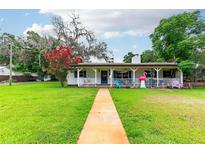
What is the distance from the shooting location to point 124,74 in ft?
88.7

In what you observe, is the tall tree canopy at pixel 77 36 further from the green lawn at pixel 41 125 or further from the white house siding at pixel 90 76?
the green lawn at pixel 41 125

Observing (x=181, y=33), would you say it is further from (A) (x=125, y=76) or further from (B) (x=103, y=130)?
(B) (x=103, y=130)

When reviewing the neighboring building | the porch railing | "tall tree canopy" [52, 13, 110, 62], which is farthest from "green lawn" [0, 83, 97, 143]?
the neighboring building

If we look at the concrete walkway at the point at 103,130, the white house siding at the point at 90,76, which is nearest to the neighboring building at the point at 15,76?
the white house siding at the point at 90,76

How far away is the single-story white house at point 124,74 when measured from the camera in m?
A: 24.7

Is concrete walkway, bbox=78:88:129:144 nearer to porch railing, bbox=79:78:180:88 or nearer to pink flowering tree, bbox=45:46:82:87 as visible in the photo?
pink flowering tree, bbox=45:46:82:87

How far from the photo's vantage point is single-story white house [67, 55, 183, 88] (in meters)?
24.7

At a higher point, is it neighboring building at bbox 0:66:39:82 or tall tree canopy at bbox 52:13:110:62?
tall tree canopy at bbox 52:13:110:62

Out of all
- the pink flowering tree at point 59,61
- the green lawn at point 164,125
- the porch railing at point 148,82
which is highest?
the pink flowering tree at point 59,61

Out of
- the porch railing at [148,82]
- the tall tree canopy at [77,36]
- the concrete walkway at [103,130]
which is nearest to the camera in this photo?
the concrete walkway at [103,130]

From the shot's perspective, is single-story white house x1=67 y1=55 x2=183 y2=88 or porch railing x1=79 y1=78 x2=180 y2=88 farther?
single-story white house x1=67 y1=55 x2=183 y2=88

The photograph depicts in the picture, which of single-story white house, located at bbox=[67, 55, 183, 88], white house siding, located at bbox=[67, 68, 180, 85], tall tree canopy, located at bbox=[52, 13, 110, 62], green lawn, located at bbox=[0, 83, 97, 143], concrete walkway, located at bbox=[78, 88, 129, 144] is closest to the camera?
concrete walkway, located at bbox=[78, 88, 129, 144]

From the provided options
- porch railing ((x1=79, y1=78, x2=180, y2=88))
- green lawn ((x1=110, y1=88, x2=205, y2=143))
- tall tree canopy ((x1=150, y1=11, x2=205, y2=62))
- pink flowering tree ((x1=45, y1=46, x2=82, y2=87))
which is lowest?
green lawn ((x1=110, y1=88, x2=205, y2=143))
